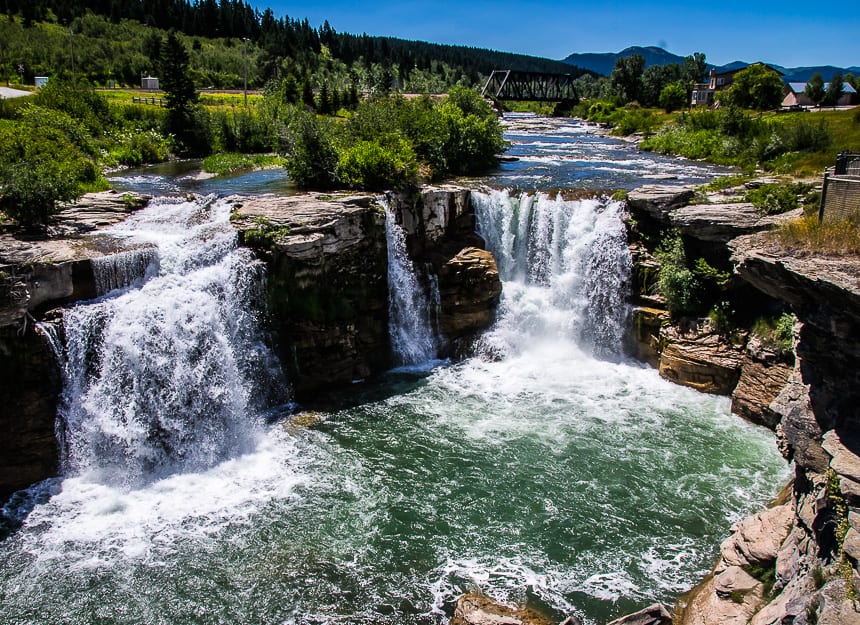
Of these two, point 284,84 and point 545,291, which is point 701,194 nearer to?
point 545,291

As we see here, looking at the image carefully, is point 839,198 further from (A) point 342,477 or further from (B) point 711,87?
(B) point 711,87

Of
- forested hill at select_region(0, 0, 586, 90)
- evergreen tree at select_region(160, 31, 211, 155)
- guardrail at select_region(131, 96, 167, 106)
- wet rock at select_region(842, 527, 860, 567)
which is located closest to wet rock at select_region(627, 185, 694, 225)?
wet rock at select_region(842, 527, 860, 567)

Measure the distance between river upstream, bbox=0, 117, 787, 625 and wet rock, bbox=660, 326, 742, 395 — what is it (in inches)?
24.3

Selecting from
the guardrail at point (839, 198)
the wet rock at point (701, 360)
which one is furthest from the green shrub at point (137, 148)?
the guardrail at point (839, 198)

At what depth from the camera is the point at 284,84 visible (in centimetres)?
4959

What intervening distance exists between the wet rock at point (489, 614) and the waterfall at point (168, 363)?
800 centimetres

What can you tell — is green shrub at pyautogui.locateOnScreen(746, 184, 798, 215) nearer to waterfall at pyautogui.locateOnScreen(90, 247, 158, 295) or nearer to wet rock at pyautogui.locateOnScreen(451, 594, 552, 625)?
wet rock at pyautogui.locateOnScreen(451, 594, 552, 625)

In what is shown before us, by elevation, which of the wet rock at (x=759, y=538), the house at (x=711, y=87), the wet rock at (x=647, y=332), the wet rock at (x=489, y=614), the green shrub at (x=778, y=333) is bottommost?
the wet rock at (x=489, y=614)

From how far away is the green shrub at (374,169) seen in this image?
76.7 feet

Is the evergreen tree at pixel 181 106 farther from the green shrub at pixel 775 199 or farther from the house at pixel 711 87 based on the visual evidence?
the house at pixel 711 87

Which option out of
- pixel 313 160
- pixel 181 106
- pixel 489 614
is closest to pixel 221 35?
pixel 181 106

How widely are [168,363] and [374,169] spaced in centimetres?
1090

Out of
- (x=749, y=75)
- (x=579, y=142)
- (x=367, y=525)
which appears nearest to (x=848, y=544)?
(x=367, y=525)

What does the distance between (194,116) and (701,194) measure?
1144 inches
